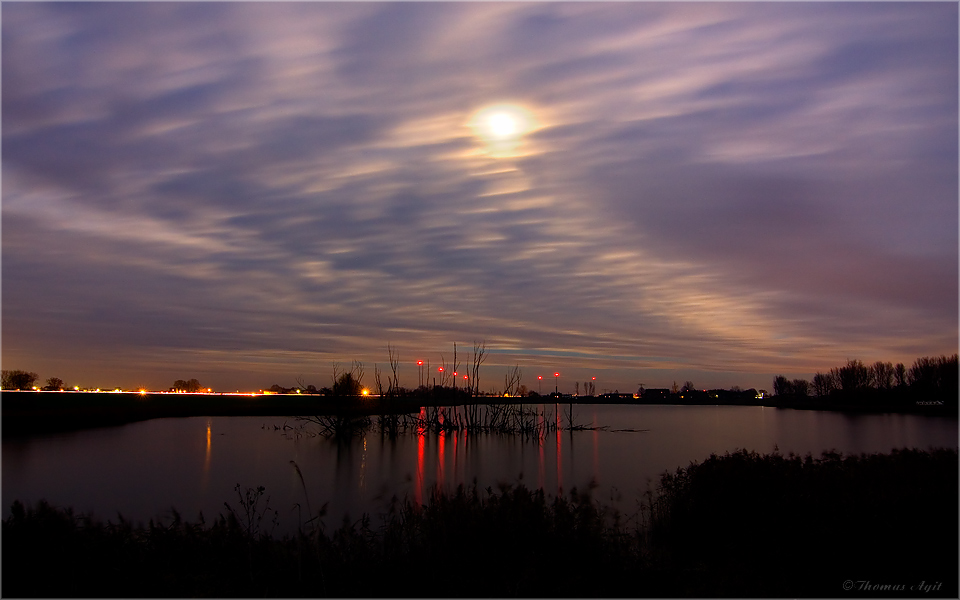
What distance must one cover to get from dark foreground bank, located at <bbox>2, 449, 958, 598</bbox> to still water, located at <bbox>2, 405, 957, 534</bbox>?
2539 millimetres

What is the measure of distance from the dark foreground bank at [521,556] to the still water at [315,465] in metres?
2.54

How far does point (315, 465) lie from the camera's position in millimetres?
31719

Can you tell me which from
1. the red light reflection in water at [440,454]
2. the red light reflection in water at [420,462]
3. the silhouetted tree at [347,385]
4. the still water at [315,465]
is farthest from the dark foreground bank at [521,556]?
the silhouetted tree at [347,385]

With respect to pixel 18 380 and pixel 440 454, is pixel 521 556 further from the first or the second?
pixel 18 380

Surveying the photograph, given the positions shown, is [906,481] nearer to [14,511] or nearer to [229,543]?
[229,543]

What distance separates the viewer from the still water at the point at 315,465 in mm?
20438

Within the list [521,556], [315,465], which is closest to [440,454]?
[315,465]

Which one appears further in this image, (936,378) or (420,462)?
(936,378)

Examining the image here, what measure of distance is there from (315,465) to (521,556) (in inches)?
984

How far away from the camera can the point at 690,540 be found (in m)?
13.3

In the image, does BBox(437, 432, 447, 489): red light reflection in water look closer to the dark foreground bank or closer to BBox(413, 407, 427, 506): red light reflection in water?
BBox(413, 407, 427, 506): red light reflection in water

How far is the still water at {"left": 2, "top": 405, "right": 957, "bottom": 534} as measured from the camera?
2044 cm

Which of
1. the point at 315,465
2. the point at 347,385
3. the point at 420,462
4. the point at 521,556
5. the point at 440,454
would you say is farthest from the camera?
the point at 347,385

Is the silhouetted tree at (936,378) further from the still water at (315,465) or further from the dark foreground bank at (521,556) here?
the dark foreground bank at (521,556)
